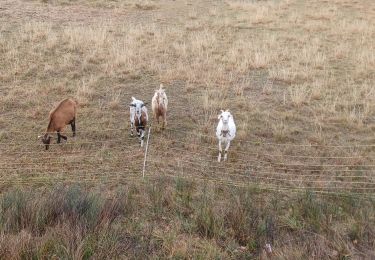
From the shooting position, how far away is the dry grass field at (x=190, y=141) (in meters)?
5.80

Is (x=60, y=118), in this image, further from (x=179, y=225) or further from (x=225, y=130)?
(x=179, y=225)

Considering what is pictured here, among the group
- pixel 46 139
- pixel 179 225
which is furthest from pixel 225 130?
pixel 46 139

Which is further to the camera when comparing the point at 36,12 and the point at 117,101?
the point at 36,12

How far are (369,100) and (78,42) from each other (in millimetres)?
9458

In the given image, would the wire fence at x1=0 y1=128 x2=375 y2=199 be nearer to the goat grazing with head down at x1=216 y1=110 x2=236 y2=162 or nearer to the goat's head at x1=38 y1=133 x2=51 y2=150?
the goat's head at x1=38 y1=133 x2=51 y2=150

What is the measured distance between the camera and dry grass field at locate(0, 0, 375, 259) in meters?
5.80

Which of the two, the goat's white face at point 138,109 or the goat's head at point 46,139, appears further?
the goat's white face at point 138,109

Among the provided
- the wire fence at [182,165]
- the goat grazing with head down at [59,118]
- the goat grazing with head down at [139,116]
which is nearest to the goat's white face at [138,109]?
the goat grazing with head down at [139,116]

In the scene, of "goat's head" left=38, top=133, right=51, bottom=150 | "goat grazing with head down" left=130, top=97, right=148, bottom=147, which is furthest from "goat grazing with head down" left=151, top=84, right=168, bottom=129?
"goat's head" left=38, top=133, right=51, bottom=150

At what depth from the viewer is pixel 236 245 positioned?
228 inches

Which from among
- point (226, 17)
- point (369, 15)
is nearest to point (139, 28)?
point (226, 17)

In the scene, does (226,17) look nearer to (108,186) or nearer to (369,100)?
(369,100)

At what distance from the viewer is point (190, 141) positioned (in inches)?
365

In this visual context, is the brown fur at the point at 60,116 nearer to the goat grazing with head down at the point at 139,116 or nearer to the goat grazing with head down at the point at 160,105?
the goat grazing with head down at the point at 139,116
